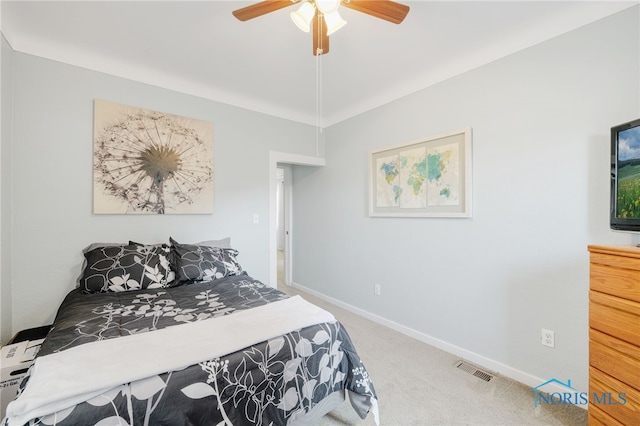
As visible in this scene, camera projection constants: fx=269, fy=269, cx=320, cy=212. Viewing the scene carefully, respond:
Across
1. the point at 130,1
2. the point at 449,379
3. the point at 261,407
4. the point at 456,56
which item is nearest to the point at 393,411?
the point at 449,379

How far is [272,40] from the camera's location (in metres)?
2.10

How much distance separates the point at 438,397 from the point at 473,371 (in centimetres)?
52

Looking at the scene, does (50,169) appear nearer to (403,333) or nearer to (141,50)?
(141,50)

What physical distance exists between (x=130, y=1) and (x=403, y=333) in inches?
139

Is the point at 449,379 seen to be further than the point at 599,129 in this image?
Yes

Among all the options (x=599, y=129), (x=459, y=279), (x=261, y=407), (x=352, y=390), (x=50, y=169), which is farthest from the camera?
(x=459, y=279)

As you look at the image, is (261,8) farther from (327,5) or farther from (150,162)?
(150,162)

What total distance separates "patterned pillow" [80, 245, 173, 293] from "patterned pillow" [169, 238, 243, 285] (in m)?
0.09

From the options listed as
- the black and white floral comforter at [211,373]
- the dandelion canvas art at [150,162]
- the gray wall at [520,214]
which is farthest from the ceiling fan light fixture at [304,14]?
the dandelion canvas art at [150,162]

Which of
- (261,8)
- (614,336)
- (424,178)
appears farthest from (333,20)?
(614,336)

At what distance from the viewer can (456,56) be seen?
7.55ft

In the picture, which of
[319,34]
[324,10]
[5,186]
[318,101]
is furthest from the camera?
[318,101]

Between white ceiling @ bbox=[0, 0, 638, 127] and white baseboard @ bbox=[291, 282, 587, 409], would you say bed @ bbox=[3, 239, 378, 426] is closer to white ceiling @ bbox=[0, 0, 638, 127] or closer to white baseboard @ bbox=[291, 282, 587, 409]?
white baseboard @ bbox=[291, 282, 587, 409]

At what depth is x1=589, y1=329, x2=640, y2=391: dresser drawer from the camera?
1.22m
